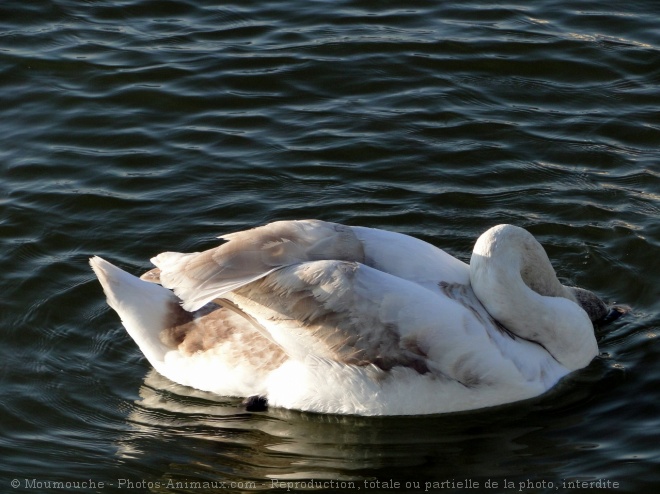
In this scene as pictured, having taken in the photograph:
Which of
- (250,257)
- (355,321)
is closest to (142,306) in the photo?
(250,257)

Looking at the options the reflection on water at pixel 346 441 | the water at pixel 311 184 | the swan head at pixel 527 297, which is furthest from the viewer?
the swan head at pixel 527 297

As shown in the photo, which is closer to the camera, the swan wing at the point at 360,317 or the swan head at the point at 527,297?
the swan wing at the point at 360,317

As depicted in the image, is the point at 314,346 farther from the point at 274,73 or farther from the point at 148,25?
the point at 148,25

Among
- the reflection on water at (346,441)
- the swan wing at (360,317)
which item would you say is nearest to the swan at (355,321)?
the swan wing at (360,317)

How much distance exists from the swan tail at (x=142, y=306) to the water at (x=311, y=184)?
0.88 feet

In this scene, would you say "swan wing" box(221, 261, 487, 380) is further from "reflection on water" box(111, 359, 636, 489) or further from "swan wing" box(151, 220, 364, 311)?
"reflection on water" box(111, 359, 636, 489)

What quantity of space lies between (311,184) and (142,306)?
254 centimetres

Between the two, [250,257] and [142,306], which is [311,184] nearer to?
[142,306]

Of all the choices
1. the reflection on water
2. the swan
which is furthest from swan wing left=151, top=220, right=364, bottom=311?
the reflection on water

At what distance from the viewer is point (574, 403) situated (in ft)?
23.7

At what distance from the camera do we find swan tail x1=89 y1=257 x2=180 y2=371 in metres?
7.29

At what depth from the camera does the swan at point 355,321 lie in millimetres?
6828

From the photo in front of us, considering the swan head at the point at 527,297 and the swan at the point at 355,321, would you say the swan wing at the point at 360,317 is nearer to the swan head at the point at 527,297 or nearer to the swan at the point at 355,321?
the swan at the point at 355,321

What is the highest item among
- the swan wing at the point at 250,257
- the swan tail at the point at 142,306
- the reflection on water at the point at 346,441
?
the swan wing at the point at 250,257
